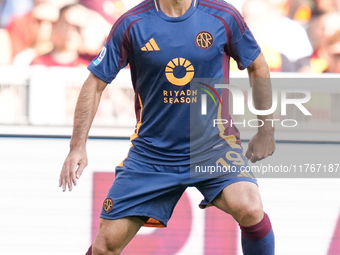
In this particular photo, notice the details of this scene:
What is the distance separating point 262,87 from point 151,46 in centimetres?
68

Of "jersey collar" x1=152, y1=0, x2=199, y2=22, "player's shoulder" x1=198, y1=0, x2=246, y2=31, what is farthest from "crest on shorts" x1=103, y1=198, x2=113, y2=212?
"player's shoulder" x1=198, y1=0, x2=246, y2=31

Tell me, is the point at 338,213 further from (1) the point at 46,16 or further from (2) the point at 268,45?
(1) the point at 46,16

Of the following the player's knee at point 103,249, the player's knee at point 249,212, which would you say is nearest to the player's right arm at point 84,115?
the player's knee at point 103,249

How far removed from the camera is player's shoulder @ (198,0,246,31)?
2.90 metres

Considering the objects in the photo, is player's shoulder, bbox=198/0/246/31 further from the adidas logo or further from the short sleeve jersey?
the adidas logo

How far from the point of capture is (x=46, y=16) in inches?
172

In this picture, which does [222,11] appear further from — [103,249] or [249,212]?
[103,249]

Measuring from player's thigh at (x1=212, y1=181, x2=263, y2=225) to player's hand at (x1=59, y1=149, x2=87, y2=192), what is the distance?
77 cm

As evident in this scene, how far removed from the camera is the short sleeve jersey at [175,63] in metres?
2.85

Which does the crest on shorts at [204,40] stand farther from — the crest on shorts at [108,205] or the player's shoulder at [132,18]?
the crest on shorts at [108,205]

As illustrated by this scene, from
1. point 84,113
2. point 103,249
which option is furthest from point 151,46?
point 103,249

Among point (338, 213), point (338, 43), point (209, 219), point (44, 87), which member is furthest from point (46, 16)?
point (338, 213)

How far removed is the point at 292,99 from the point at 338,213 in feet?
3.19

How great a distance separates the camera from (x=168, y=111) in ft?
9.58
